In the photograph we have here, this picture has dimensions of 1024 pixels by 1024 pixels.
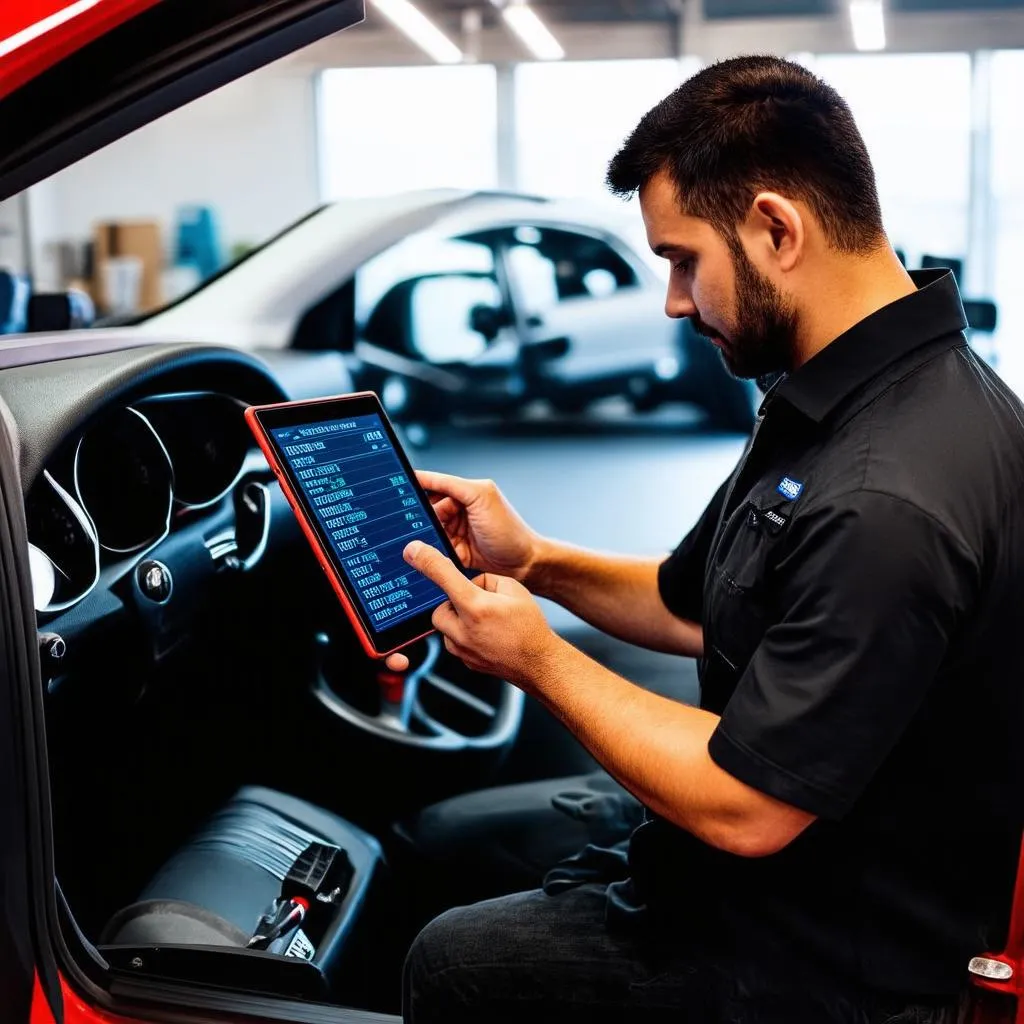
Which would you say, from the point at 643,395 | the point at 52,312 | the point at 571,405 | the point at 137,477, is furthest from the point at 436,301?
the point at 137,477

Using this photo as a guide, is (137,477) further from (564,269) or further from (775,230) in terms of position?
(564,269)

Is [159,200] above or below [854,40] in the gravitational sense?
below

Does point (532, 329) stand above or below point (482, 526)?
below

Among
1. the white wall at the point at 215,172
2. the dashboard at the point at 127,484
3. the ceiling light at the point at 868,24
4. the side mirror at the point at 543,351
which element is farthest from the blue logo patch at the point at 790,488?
the white wall at the point at 215,172

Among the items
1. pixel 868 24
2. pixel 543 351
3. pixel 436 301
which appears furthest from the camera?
pixel 868 24

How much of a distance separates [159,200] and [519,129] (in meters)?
3.38

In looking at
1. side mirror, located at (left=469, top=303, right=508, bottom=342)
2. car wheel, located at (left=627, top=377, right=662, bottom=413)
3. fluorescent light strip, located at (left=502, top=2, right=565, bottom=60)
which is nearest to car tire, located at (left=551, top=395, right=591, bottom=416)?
car wheel, located at (left=627, top=377, right=662, bottom=413)

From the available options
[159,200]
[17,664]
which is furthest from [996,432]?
[159,200]

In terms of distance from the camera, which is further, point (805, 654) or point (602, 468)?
point (602, 468)

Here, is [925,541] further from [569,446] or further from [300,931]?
[569,446]

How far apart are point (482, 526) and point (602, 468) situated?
5057mm

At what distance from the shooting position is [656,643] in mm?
1449

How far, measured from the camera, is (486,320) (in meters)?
6.40

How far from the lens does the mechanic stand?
87 cm
